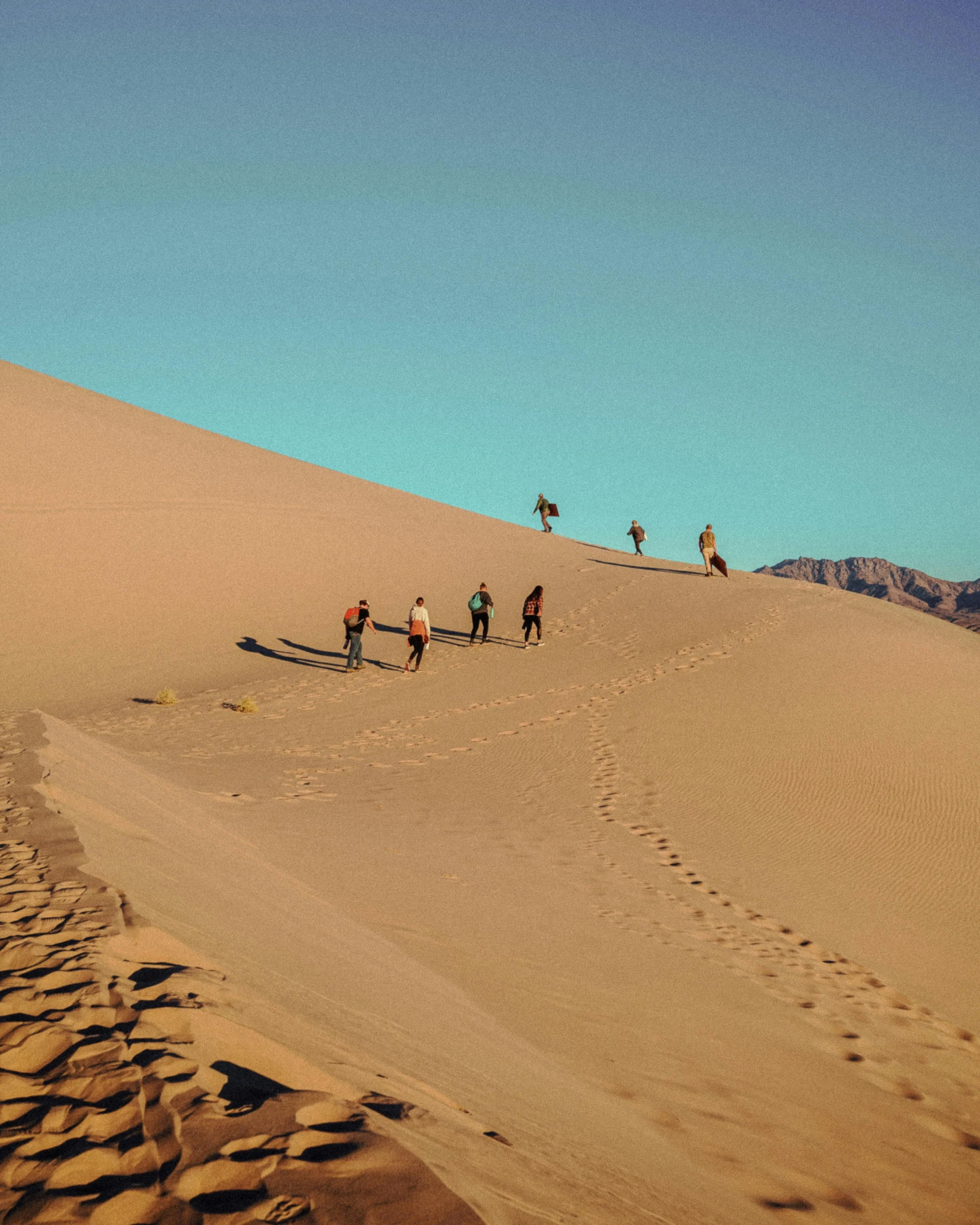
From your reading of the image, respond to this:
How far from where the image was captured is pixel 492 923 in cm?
600

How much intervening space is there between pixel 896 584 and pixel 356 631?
12131 cm

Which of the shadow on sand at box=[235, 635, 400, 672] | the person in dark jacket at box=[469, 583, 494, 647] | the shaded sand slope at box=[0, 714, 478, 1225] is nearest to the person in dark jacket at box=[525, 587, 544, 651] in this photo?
the person in dark jacket at box=[469, 583, 494, 647]

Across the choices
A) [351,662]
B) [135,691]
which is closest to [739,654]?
[351,662]

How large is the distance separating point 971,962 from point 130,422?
107 ft

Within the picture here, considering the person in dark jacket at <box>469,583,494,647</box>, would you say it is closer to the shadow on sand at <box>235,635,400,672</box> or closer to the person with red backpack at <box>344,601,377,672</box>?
the shadow on sand at <box>235,635,400,672</box>

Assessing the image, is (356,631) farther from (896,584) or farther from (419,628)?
(896,584)

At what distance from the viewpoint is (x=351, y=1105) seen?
245 centimetres

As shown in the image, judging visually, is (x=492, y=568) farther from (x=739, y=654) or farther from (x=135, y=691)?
(x=135, y=691)

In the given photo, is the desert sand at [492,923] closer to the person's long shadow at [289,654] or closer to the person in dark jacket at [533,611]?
the person's long shadow at [289,654]

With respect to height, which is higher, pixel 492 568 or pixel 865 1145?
pixel 492 568

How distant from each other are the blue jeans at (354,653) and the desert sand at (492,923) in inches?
28.9

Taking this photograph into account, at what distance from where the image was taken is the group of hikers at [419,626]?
1658cm

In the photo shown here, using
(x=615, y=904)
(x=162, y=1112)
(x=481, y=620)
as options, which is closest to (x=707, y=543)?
(x=481, y=620)

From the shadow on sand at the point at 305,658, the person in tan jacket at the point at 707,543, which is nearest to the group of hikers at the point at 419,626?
the shadow on sand at the point at 305,658
